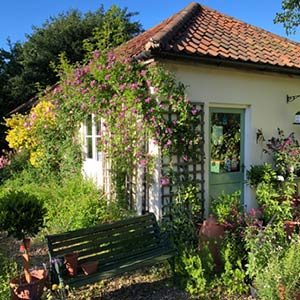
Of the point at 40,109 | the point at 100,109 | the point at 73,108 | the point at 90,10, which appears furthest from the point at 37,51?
the point at 100,109

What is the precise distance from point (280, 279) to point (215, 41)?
507 cm

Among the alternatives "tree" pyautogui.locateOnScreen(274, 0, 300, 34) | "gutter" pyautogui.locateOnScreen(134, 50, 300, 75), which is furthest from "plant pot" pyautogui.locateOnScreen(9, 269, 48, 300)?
"tree" pyautogui.locateOnScreen(274, 0, 300, 34)

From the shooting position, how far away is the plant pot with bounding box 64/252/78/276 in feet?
12.0

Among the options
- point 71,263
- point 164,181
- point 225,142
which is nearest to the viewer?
point 71,263

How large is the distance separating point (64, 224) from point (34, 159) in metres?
4.37

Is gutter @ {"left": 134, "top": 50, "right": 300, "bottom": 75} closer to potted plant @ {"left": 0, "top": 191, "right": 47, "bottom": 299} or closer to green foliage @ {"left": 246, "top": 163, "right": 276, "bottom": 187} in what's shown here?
green foliage @ {"left": 246, "top": 163, "right": 276, "bottom": 187}

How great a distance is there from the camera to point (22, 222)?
338cm

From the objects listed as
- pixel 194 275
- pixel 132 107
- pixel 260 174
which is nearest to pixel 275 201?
pixel 260 174

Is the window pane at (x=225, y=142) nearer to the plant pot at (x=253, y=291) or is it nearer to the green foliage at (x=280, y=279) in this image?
the plant pot at (x=253, y=291)

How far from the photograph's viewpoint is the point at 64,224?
577 cm

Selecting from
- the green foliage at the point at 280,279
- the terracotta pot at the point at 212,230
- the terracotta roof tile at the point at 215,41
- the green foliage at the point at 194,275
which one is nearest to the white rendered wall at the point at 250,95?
the terracotta roof tile at the point at 215,41

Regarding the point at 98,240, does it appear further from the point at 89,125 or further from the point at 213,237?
the point at 89,125

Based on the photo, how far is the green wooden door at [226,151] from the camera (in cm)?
648

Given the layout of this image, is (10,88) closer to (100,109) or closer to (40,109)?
(40,109)
